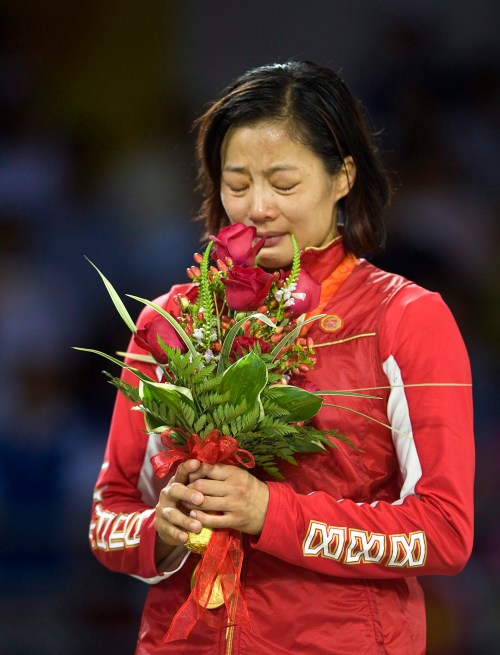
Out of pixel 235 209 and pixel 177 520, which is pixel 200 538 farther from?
pixel 235 209

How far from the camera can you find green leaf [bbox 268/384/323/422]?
1556mm

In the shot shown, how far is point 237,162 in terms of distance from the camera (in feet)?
6.15

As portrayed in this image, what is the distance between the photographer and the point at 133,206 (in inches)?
137

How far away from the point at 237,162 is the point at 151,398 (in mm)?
522

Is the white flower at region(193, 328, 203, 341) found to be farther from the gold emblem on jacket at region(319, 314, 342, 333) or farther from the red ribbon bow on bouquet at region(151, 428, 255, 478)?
the gold emblem on jacket at region(319, 314, 342, 333)

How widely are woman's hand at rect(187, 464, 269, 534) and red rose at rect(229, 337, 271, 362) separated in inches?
6.7

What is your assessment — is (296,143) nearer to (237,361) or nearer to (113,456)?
(237,361)

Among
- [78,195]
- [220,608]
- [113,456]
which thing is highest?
[78,195]

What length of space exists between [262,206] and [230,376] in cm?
45

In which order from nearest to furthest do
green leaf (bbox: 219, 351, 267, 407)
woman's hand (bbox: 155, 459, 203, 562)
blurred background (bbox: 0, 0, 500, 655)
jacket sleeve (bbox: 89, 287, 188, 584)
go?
1. green leaf (bbox: 219, 351, 267, 407)
2. woman's hand (bbox: 155, 459, 203, 562)
3. jacket sleeve (bbox: 89, 287, 188, 584)
4. blurred background (bbox: 0, 0, 500, 655)

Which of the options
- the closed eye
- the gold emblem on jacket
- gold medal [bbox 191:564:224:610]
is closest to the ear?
the closed eye

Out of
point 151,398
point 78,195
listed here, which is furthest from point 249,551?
point 78,195

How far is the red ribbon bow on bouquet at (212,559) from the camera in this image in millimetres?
1572

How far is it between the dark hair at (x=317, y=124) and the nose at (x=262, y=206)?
0.11m
